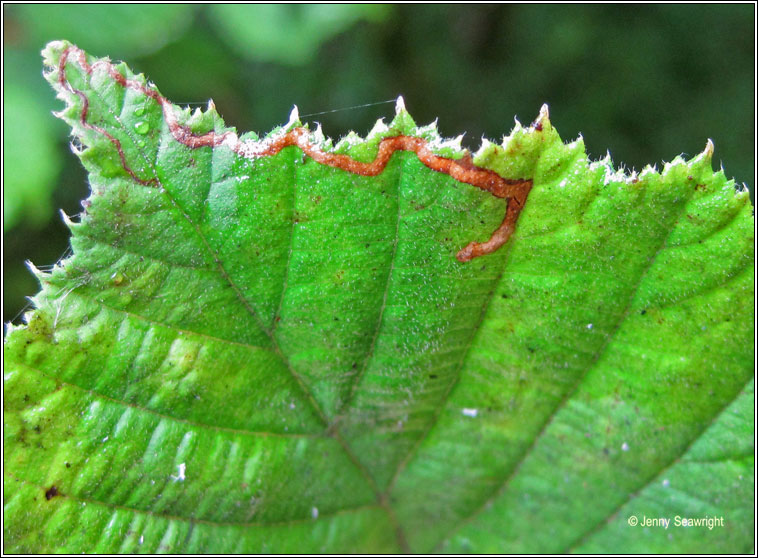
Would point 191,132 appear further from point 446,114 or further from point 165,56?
point 446,114

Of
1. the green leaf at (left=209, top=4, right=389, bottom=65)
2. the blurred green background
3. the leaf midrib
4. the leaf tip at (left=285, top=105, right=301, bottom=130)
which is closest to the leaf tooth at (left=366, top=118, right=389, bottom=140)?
the leaf tip at (left=285, top=105, right=301, bottom=130)

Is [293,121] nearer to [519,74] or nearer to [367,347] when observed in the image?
[367,347]

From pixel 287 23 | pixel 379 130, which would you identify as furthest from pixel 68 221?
pixel 287 23

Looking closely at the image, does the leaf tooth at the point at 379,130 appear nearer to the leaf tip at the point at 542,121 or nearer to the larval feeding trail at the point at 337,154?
the larval feeding trail at the point at 337,154

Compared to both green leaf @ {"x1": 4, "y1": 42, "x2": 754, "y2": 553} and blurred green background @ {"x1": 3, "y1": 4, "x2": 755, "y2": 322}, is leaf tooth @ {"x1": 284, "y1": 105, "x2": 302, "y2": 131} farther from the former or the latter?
blurred green background @ {"x1": 3, "y1": 4, "x2": 755, "y2": 322}

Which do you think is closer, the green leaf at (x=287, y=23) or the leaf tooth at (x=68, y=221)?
the leaf tooth at (x=68, y=221)

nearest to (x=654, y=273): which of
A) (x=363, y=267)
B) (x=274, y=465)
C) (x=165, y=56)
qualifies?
(x=363, y=267)

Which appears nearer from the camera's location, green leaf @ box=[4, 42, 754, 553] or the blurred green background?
green leaf @ box=[4, 42, 754, 553]

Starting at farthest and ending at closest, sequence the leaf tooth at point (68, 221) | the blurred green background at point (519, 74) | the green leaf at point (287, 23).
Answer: the blurred green background at point (519, 74), the green leaf at point (287, 23), the leaf tooth at point (68, 221)

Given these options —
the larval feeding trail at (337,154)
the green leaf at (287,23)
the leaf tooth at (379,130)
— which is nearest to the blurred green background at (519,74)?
the green leaf at (287,23)
